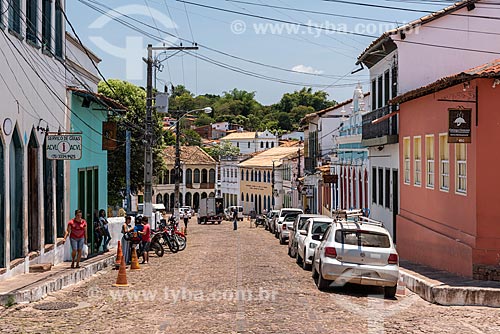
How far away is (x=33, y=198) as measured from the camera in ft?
64.3

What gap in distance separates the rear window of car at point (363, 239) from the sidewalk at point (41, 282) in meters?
6.10

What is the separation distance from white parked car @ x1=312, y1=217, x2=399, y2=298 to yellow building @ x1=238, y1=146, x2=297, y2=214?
5371 cm

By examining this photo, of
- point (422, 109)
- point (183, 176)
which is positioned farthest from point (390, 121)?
point (183, 176)

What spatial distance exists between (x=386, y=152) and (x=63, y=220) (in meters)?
12.8

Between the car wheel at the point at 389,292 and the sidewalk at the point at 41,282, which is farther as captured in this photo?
the car wheel at the point at 389,292

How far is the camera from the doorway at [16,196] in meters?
17.4

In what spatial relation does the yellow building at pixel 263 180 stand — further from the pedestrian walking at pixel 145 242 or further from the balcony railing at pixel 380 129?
the pedestrian walking at pixel 145 242

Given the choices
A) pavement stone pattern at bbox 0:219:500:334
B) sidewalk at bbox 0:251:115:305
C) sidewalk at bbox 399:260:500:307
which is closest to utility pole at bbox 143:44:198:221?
sidewalk at bbox 0:251:115:305

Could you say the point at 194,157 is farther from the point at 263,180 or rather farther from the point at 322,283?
the point at 322,283

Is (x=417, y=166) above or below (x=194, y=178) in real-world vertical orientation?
above

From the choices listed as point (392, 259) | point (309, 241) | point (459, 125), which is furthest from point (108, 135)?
point (392, 259)

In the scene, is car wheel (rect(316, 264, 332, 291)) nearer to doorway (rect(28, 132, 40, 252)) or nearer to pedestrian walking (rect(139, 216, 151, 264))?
doorway (rect(28, 132, 40, 252))

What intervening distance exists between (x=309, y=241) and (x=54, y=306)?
29.9 ft

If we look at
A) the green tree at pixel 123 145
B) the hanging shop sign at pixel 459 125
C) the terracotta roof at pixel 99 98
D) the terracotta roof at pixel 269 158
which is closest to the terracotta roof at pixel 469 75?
the hanging shop sign at pixel 459 125
